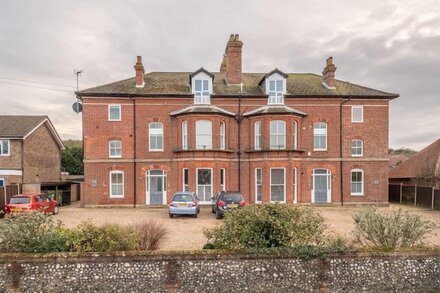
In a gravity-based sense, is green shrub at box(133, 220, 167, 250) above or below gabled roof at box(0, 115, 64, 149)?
below

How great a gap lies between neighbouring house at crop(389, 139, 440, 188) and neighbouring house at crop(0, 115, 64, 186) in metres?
32.4

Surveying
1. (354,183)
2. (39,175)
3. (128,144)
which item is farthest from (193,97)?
(39,175)

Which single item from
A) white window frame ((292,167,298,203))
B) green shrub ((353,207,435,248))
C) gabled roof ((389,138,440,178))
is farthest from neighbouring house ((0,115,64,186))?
gabled roof ((389,138,440,178))

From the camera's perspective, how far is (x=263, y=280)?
27.1ft

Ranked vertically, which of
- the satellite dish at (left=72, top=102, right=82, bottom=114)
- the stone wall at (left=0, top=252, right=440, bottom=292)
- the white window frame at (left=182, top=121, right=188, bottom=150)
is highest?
the satellite dish at (left=72, top=102, right=82, bottom=114)

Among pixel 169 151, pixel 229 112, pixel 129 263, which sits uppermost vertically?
pixel 229 112

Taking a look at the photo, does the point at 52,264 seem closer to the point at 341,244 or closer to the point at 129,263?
the point at 129,263

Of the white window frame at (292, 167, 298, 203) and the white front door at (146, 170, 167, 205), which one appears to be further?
the white front door at (146, 170, 167, 205)

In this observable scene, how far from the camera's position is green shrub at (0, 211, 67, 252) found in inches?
334

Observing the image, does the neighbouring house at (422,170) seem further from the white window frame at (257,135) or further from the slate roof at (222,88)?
the white window frame at (257,135)

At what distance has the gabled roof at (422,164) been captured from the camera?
27.7 meters

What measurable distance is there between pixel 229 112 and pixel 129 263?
697 inches

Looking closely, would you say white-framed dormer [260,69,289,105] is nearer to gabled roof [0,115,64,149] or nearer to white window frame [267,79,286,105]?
white window frame [267,79,286,105]

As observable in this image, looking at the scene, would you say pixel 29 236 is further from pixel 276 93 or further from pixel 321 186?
pixel 321 186
